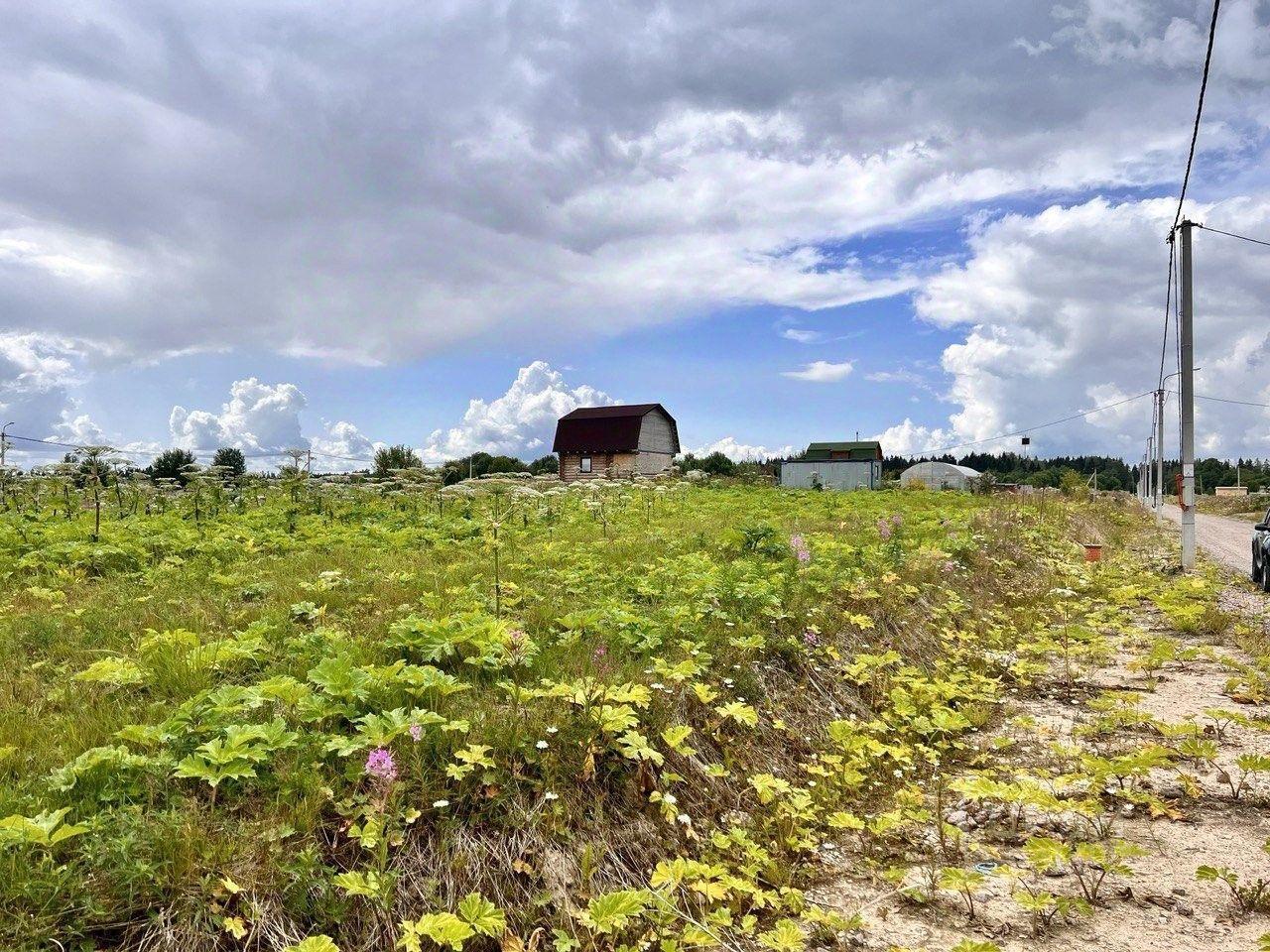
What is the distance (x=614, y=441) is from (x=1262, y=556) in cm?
3352

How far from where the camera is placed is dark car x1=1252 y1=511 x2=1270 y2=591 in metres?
11.2

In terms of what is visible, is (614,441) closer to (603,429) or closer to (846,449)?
(603,429)

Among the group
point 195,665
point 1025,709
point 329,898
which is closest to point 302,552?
point 195,665

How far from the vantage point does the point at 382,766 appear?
291 cm

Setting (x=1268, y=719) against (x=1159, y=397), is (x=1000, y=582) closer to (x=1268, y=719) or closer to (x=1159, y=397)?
(x=1268, y=719)

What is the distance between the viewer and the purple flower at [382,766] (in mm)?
2885

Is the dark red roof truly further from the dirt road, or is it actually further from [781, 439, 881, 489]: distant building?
the dirt road

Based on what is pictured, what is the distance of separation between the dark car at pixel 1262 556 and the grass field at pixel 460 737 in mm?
5907

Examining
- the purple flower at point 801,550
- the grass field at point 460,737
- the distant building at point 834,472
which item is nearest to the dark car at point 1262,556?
the grass field at point 460,737

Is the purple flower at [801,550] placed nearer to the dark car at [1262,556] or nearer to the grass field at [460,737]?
the grass field at [460,737]

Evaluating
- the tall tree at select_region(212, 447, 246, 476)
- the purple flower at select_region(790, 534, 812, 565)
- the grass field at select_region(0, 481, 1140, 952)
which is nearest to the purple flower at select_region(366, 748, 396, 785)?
the grass field at select_region(0, 481, 1140, 952)

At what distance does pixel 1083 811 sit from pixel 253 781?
4441 mm

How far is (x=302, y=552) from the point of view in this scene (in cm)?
837

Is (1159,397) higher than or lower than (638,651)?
higher
